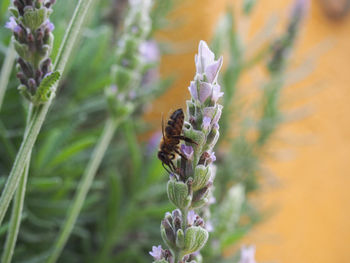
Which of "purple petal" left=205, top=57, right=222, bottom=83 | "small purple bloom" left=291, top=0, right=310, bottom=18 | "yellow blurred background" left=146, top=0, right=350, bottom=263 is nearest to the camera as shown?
"purple petal" left=205, top=57, right=222, bottom=83

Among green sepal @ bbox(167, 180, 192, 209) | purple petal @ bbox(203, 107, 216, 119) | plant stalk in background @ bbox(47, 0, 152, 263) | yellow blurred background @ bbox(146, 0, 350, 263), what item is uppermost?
yellow blurred background @ bbox(146, 0, 350, 263)

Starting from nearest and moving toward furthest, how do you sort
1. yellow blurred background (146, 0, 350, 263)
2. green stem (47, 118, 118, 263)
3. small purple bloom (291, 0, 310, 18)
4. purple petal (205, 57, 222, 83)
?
purple petal (205, 57, 222, 83)
green stem (47, 118, 118, 263)
small purple bloom (291, 0, 310, 18)
yellow blurred background (146, 0, 350, 263)

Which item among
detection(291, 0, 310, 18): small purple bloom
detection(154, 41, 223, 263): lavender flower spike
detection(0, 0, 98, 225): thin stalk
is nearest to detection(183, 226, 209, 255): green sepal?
detection(154, 41, 223, 263): lavender flower spike

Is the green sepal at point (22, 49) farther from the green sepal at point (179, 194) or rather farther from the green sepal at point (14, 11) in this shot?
the green sepal at point (179, 194)

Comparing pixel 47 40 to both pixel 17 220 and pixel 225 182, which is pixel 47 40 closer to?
pixel 17 220

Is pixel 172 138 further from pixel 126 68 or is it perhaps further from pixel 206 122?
pixel 126 68

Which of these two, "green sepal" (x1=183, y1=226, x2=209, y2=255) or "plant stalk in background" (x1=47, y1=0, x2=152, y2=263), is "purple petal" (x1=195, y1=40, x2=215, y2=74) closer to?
"green sepal" (x1=183, y1=226, x2=209, y2=255)
